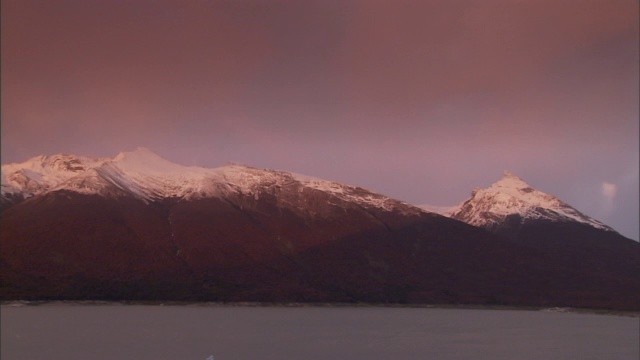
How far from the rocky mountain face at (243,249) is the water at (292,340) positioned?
5165 cm

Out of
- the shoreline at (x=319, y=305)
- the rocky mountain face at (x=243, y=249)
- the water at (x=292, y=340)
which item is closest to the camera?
the water at (x=292, y=340)

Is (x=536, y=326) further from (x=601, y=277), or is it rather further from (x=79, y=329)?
(x=601, y=277)

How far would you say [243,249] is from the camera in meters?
159

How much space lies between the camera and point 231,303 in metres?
130

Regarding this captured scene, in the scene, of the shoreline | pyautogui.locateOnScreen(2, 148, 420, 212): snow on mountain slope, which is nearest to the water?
the shoreline

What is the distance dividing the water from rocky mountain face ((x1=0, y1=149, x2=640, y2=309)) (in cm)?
5165

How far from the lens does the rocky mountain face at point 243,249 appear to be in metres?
136

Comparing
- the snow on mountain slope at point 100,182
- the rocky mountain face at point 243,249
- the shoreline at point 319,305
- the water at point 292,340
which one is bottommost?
the water at point 292,340

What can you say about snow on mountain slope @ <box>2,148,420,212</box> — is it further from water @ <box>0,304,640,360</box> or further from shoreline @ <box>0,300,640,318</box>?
water @ <box>0,304,640,360</box>

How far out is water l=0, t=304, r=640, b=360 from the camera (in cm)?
4909

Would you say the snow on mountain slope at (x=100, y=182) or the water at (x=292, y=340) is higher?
the snow on mountain slope at (x=100, y=182)

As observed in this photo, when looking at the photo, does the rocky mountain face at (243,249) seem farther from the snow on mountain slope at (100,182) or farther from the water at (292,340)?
the water at (292,340)

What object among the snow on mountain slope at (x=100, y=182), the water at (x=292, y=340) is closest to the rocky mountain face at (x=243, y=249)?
the snow on mountain slope at (x=100, y=182)

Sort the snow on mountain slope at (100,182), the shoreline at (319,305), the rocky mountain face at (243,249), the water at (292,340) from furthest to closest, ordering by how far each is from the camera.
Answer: the snow on mountain slope at (100,182)
the rocky mountain face at (243,249)
the shoreline at (319,305)
the water at (292,340)
